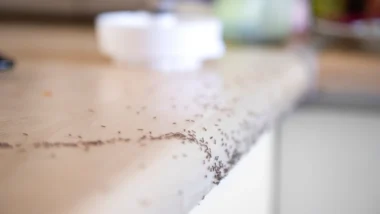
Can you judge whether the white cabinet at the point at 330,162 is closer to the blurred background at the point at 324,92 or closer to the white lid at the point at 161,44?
the blurred background at the point at 324,92

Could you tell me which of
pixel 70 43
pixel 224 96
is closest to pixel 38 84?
pixel 224 96

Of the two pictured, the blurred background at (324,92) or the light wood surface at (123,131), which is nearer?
the light wood surface at (123,131)

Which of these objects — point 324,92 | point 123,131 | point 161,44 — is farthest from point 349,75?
point 123,131

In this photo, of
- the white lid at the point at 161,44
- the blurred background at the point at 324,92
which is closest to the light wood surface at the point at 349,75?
the blurred background at the point at 324,92

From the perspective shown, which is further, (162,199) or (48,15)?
(48,15)

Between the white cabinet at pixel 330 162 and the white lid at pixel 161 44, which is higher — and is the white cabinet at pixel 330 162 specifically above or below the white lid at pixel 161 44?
below

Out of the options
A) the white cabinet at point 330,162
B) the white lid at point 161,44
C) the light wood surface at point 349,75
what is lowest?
the white cabinet at point 330,162

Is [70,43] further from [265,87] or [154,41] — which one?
[265,87]

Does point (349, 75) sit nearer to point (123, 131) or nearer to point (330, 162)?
point (330, 162)
